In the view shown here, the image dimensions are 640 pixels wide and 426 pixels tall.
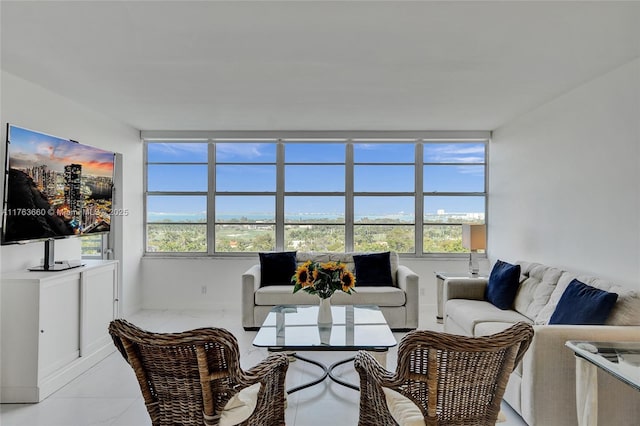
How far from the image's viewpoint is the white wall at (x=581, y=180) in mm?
3020

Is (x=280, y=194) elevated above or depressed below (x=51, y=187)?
above

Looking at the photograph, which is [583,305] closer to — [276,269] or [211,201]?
[276,269]

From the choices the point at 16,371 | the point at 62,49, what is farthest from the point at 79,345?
the point at 62,49

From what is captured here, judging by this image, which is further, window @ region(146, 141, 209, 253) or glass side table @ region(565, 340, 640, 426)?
window @ region(146, 141, 209, 253)

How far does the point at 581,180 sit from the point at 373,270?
2415mm

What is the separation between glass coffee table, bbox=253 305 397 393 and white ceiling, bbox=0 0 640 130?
2.08 m

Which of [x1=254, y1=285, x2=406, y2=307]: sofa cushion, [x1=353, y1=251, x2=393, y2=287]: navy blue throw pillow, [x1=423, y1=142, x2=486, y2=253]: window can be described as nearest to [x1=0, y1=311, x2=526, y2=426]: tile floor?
[x1=254, y1=285, x2=406, y2=307]: sofa cushion

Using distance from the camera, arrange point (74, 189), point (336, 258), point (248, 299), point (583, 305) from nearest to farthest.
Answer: point (583, 305) → point (74, 189) → point (248, 299) → point (336, 258)

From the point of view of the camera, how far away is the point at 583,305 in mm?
2684

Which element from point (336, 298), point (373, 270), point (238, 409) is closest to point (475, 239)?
point (373, 270)

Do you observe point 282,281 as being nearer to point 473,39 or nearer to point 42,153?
point 42,153

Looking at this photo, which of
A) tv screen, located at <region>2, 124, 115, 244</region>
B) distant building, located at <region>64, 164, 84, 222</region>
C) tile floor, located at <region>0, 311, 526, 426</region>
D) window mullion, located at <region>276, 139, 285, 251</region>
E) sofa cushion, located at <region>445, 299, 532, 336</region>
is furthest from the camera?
window mullion, located at <region>276, 139, 285, 251</region>

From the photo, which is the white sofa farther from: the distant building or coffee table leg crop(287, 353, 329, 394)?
the distant building

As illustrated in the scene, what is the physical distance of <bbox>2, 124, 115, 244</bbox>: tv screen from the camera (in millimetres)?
3008
